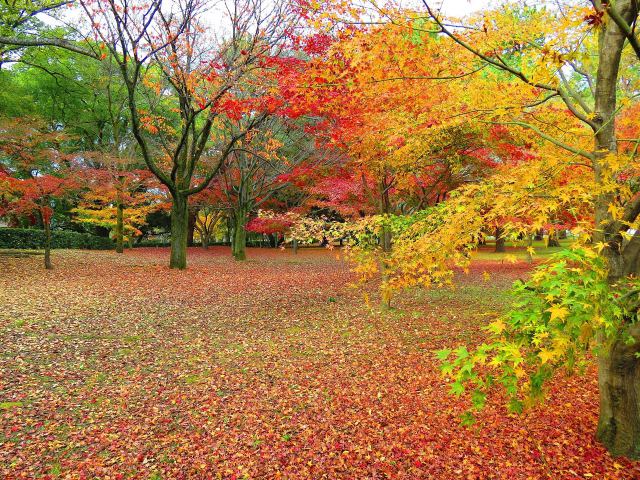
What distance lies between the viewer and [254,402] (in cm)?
507

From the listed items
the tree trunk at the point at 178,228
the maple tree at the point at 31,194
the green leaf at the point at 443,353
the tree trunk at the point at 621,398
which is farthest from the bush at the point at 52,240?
the tree trunk at the point at 621,398

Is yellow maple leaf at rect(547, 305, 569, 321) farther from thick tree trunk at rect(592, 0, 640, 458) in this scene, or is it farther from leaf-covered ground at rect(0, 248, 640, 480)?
leaf-covered ground at rect(0, 248, 640, 480)

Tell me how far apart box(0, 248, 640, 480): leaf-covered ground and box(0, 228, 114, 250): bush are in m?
12.3

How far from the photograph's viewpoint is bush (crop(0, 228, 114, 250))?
19016mm

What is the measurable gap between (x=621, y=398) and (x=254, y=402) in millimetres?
4047

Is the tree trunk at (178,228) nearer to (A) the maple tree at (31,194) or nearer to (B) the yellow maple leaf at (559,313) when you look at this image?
(A) the maple tree at (31,194)

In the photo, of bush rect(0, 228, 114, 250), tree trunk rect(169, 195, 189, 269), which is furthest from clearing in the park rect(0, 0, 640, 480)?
bush rect(0, 228, 114, 250)

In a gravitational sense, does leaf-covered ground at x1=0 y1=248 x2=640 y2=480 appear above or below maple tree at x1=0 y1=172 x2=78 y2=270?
below

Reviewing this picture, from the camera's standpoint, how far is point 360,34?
449 centimetres

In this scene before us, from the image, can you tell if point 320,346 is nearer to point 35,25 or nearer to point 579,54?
point 579,54

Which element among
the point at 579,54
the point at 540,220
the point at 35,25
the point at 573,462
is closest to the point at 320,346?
the point at 573,462

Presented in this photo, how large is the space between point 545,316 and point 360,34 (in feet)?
11.7

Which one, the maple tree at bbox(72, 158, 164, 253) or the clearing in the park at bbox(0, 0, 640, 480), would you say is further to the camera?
the maple tree at bbox(72, 158, 164, 253)

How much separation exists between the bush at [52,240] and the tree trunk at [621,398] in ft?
76.1
